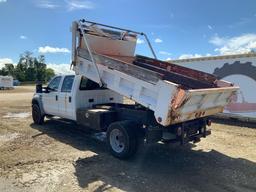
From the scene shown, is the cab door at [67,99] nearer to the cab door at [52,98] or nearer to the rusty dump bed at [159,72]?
the cab door at [52,98]

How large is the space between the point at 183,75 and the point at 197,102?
1712 millimetres

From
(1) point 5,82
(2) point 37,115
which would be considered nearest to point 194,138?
(2) point 37,115

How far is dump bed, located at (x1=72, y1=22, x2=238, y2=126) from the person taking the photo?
6.02 metres

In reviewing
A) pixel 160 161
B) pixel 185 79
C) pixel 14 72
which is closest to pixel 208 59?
pixel 185 79

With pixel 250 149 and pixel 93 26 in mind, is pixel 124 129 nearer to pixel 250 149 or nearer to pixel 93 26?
pixel 93 26

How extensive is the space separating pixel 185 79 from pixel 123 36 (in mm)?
2742

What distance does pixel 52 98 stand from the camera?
10391 millimetres

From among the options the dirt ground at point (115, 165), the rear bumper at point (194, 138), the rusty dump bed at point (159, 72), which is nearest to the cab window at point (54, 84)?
the dirt ground at point (115, 165)

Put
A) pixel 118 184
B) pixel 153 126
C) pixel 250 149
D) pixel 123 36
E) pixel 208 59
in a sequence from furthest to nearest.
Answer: pixel 208 59
pixel 123 36
pixel 250 149
pixel 153 126
pixel 118 184

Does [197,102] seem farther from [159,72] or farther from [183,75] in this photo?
[159,72]

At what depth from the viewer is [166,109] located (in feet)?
19.6

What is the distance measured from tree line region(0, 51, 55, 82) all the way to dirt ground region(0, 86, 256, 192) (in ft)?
306

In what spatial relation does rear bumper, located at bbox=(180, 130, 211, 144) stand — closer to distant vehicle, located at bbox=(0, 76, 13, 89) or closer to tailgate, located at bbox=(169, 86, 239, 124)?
tailgate, located at bbox=(169, 86, 239, 124)

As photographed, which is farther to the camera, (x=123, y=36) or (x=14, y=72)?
(x=14, y=72)
